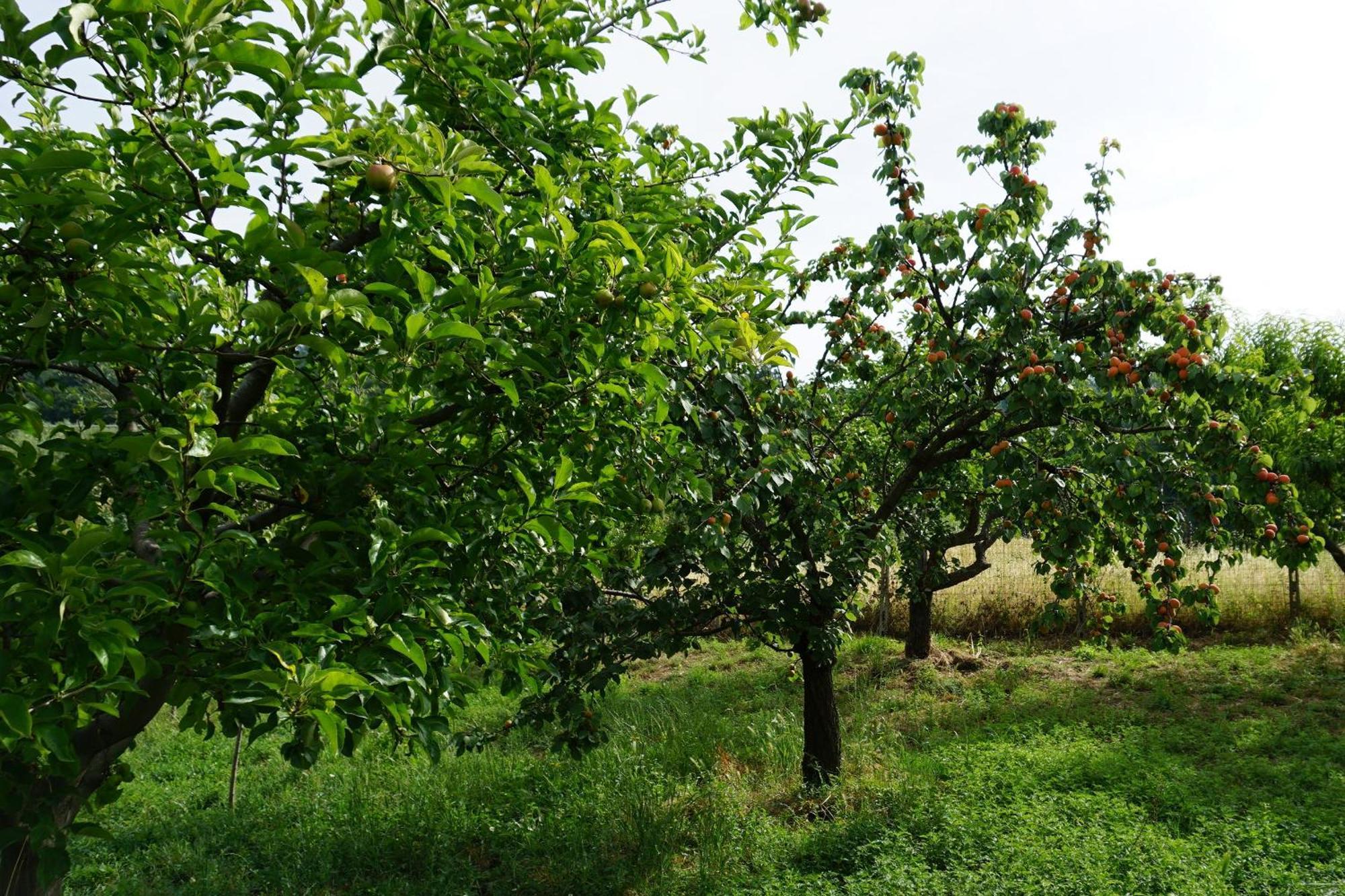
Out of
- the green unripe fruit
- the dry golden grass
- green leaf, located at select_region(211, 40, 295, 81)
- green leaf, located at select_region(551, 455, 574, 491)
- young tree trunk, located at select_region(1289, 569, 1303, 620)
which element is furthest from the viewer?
the dry golden grass

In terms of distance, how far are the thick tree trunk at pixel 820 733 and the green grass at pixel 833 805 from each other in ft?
0.75

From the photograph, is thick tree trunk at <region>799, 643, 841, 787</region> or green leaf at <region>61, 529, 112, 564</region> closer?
green leaf at <region>61, 529, 112, 564</region>

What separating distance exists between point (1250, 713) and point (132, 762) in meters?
10.8

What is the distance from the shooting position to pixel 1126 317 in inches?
168

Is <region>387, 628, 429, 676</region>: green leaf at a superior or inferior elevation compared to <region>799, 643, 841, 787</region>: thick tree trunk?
superior

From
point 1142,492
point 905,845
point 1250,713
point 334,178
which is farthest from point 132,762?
point 1250,713

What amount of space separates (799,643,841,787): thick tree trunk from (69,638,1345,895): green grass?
23cm

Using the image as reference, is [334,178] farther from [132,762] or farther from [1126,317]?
[132,762]

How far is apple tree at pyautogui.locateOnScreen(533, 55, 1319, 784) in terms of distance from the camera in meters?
3.91

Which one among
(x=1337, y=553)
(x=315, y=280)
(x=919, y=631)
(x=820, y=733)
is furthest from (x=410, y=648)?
(x=1337, y=553)

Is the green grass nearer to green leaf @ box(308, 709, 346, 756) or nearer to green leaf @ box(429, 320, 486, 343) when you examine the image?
green leaf @ box(308, 709, 346, 756)

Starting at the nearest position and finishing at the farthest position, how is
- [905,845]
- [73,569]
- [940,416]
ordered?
[73,569] → [905,845] → [940,416]

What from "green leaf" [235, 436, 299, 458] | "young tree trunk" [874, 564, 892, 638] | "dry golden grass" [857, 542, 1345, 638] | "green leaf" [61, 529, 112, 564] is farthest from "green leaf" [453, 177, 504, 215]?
"dry golden grass" [857, 542, 1345, 638]

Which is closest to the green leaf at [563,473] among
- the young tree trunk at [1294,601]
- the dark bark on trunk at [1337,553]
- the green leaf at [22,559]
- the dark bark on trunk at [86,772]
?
the green leaf at [22,559]
